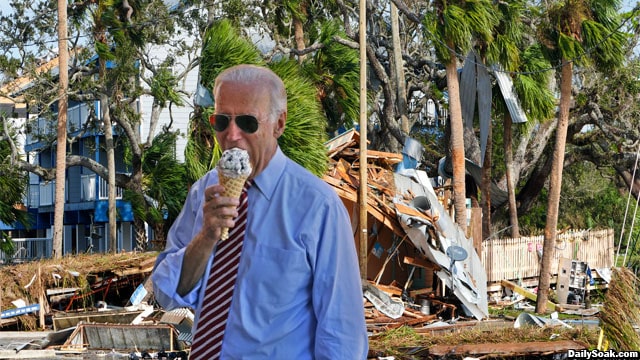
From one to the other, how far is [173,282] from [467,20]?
18819 mm

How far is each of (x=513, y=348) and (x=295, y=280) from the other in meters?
8.60

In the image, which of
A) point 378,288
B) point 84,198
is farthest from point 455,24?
point 84,198

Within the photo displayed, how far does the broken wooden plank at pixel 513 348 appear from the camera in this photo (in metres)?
10.9

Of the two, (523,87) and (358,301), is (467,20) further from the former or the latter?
(358,301)

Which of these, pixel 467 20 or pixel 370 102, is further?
pixel 370 102

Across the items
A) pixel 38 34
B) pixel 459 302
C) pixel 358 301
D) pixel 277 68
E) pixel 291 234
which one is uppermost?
pixel 38 34

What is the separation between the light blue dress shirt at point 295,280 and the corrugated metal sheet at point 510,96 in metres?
22.1

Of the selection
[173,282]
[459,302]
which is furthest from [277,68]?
[173,282]

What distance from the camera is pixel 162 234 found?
96.6 ft

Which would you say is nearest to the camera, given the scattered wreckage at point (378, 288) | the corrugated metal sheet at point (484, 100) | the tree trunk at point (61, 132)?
the scattered wreckage at point (378, 288)

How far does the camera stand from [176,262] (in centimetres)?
295

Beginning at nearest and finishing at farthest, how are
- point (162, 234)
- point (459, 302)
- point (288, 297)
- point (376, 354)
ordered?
point (288, 297), point (376, 354), point (459, 302), point (162, 234)

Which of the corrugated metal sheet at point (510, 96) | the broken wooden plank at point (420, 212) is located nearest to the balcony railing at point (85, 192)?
the corrugated metal sheet at point (510, 96)

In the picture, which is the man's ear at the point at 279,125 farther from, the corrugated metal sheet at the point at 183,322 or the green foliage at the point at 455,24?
the green foliage at the point at 455,24
